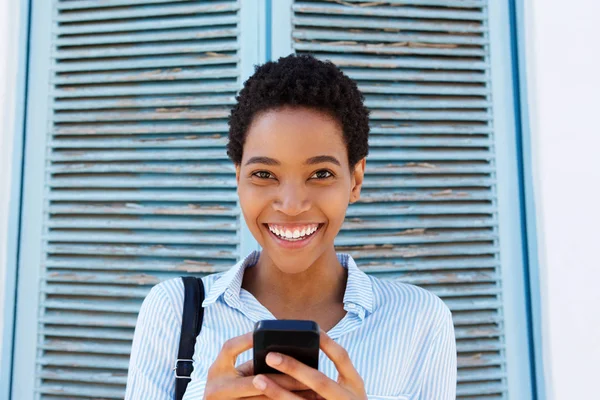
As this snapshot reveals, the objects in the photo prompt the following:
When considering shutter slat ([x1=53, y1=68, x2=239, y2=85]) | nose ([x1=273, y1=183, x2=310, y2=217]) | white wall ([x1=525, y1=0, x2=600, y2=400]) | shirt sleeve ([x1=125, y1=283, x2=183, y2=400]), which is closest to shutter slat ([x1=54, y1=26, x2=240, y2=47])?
shutter slat ([x1=53, y1=68, x2=239, y2=85])

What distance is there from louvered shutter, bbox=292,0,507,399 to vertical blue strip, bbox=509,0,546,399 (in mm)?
103

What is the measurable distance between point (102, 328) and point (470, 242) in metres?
1.29

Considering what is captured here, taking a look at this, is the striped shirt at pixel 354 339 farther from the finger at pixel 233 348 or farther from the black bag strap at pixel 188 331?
the finger at pixel 233 348

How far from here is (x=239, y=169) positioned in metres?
1.06

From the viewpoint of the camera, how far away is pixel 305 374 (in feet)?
2.21

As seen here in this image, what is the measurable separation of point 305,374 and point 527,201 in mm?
1206

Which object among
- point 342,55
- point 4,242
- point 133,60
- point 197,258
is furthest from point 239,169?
point 4,242

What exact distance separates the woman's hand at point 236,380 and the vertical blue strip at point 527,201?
113 centimetres

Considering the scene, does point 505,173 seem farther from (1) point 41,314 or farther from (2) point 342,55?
(1) point 41,314

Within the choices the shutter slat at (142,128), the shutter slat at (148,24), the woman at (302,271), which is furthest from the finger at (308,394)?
the shutter slat at (148,24)

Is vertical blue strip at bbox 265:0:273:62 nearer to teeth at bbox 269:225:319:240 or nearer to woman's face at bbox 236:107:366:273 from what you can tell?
woman's face at bbox 236:107:366:273

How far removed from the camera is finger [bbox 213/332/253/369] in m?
0.70

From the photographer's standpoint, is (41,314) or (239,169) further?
(41,314)

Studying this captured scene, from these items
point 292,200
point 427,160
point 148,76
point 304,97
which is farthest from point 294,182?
point 148,76
